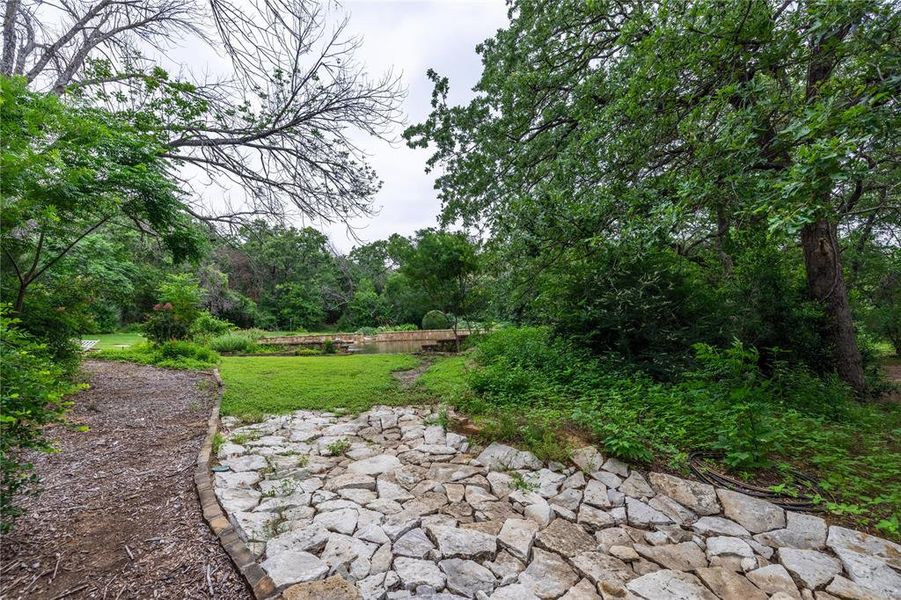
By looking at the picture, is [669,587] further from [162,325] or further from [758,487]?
[162,325]

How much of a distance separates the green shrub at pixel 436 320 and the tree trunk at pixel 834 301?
10508 mm

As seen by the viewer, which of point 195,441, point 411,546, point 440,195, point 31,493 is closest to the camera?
point 31,493

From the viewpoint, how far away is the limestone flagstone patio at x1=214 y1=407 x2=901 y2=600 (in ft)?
5.39

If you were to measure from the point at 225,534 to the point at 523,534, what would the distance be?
1704mm

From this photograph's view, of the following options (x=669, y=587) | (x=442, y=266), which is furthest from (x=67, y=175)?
(x=442, y=266)

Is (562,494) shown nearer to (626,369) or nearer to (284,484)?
(284,484)

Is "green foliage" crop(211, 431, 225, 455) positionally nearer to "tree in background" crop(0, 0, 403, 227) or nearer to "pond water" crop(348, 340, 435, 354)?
"tree in background" crop(0, 0, 403, 227)

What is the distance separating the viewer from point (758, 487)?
2291mm

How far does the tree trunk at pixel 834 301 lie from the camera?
15.0 ft

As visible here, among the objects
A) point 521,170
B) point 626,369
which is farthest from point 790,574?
point 521,170

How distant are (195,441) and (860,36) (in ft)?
19.6

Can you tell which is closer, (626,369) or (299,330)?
Result: (626,369)

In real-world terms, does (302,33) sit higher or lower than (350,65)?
lower

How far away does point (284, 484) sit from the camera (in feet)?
8.42
